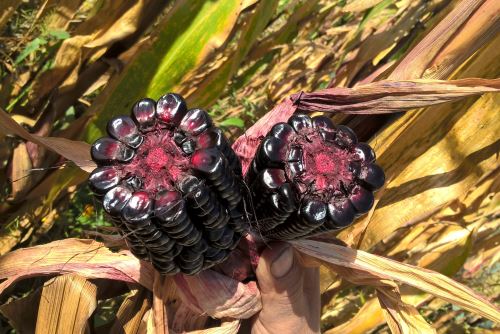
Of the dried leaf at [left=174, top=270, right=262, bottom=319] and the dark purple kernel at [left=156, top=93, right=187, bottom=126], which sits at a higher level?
the dark purple kernel at [left=156, top=93, right=187, bottom=126]

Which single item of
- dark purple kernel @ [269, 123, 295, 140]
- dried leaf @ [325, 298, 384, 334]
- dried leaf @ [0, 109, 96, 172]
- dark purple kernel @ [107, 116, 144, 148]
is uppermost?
dark purple kernel @ [107, 116, 144, 148]

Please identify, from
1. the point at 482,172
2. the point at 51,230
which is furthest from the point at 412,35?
the point at 51,230

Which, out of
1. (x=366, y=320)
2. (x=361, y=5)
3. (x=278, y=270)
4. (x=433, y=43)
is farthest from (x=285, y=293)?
(x=361, y=5)

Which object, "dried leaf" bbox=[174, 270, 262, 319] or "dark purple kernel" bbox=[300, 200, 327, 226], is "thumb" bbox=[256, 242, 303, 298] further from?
"dark purple kernel" bbox=[300, 200, 327, 226]

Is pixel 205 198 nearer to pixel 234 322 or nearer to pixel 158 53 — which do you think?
pixel 234 322

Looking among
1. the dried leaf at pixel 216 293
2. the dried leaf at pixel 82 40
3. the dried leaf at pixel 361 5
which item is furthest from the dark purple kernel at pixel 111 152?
the dried leaf at pixel 361 5

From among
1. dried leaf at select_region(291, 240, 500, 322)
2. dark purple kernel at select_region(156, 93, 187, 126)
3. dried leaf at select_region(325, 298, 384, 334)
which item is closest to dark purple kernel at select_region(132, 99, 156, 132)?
dark purple kernel at select_region(156, 93, 187, 126)
